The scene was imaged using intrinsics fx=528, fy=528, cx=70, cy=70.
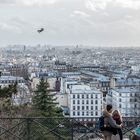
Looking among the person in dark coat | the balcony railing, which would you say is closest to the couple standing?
the person in dark coat

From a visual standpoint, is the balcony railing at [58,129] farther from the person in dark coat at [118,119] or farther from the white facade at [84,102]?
the white facade at [84,102]

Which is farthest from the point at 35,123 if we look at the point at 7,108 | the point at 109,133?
the point at 7,108

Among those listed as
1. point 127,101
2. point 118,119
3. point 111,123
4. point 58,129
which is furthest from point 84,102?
point 111,123

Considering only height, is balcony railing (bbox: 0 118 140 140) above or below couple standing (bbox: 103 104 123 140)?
below

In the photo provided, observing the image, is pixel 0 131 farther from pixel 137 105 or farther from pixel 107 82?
pixel 107 82

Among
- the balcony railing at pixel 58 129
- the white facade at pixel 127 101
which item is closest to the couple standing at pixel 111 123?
the balcony railing at pixel 58 129

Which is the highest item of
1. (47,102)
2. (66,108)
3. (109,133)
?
(109,133)

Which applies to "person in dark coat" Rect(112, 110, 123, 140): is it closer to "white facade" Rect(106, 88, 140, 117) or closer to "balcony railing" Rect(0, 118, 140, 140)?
"balcony railing" Rect(0, 118, 140, 140)
